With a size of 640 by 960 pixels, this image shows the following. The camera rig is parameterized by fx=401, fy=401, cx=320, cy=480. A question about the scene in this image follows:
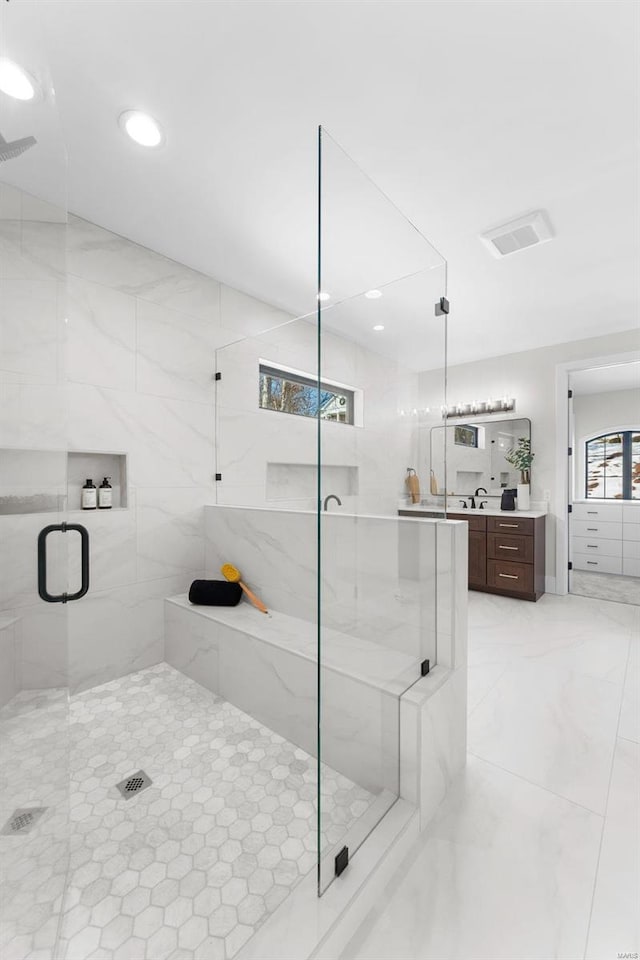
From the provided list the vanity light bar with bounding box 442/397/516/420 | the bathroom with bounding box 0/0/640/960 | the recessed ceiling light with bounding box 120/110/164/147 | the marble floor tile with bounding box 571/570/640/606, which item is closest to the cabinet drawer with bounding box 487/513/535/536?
the bathroom with bounding box 0/0/640/960

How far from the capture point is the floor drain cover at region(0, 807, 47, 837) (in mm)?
775

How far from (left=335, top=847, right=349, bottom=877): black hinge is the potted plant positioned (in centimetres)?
363

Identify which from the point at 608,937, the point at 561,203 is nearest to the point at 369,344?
the point at 561,203

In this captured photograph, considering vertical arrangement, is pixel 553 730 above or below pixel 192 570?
below

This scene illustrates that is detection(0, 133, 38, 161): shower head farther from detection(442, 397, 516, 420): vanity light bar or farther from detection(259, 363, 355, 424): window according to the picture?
detection(442, 397, 516, 420): vanity light bar

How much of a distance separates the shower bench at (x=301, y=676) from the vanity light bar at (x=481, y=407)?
3.30 m

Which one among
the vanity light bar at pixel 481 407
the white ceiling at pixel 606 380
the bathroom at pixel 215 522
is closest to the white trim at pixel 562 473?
the white ceiling at pixel 606 380

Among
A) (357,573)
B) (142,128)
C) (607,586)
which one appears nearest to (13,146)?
(142,128)

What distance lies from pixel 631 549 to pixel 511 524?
2.07 metres

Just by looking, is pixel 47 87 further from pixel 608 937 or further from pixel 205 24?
pixel 608 937

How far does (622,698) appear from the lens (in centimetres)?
198

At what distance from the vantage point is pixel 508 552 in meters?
3.70

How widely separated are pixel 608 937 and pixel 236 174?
2.78 meters

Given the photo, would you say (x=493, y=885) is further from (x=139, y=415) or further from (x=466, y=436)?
(x=466, y=436)
